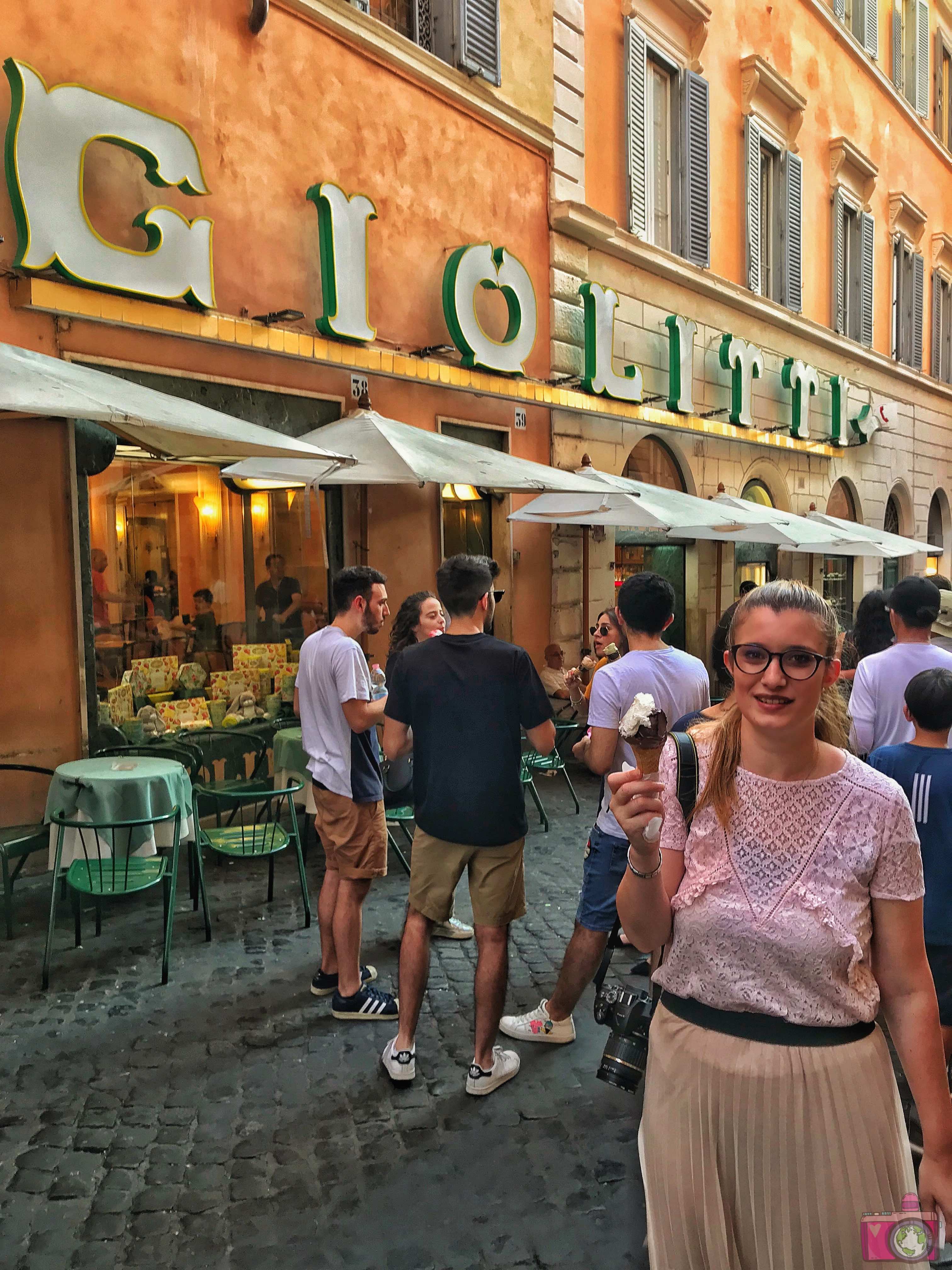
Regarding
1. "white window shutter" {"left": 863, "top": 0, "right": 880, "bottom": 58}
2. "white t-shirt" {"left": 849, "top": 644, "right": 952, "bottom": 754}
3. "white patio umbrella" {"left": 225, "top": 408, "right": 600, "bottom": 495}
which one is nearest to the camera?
"white t-shirt" {"left": 849, "top": 644, "right": 952, "bottom": 754}

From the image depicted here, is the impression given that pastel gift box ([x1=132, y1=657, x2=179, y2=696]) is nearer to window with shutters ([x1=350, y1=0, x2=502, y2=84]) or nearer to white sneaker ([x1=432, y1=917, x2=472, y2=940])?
white sneaker ([x1=432, y1=917, x2=472, y2=940])

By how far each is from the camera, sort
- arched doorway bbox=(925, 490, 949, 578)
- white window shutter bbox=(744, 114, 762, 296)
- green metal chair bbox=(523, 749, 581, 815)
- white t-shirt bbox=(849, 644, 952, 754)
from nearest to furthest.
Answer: white t-shirt bbox=(849, 644, 952, 754) < green metal chair bbox=(523, 749, 581, 815) < white window shutter bbox=(744, 114, 762, 296) < arched doorway bbox=(925, 490, 949, 578)

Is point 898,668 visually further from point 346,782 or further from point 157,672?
point 157,672

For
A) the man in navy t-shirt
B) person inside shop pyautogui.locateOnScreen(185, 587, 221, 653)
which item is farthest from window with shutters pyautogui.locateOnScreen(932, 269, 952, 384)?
the man in navy t-shirt

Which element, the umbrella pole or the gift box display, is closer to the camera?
the gift box display

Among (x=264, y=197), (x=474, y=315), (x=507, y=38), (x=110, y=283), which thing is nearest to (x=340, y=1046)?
(x=110, y=283)

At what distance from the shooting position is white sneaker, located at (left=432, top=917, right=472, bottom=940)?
4.79 meters

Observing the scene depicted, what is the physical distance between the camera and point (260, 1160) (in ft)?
9.77

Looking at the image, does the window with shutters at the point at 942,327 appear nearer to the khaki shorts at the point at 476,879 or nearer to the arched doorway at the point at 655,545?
the arched doorway at the point at 655,545

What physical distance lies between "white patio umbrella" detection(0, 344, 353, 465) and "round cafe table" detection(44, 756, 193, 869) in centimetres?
174

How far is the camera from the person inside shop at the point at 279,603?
741cm

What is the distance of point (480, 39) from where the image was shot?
878 cm

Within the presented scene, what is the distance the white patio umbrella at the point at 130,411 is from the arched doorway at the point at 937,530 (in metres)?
19.8

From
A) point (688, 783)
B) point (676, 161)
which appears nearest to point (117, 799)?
point (688, 783)
